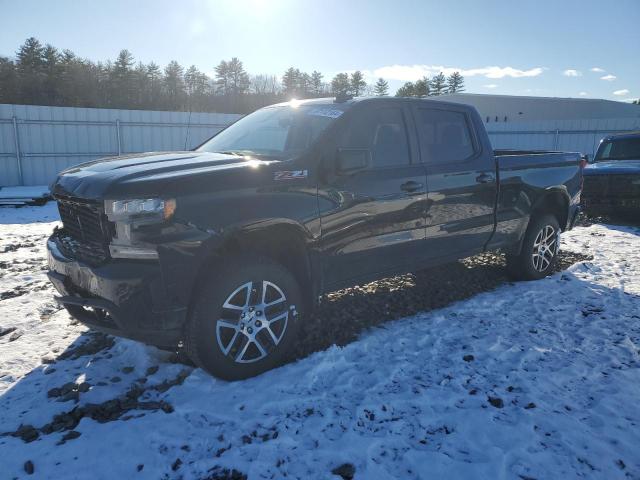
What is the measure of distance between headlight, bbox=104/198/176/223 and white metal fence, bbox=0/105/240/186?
1116 cm

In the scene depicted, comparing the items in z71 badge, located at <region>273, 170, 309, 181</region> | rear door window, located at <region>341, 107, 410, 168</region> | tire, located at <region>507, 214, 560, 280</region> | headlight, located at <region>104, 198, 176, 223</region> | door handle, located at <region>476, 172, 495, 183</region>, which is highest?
rear door window, located at <region>341, 107, 410, 168</region>

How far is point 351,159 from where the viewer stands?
3.36m

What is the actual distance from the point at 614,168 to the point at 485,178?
6.41m

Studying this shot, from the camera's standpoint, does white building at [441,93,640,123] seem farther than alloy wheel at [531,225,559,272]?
Yes

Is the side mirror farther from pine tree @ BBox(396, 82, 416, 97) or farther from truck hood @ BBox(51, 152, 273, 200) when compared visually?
pine tree @ BBox(396, 82, 416, 97)

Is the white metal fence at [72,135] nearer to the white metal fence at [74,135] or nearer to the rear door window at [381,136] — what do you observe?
the white metal fence at [74,135]

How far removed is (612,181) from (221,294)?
365 inches

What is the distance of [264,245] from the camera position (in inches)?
133

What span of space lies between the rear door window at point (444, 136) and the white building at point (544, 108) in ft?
116

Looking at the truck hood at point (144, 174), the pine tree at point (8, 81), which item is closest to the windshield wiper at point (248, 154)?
the truck hood at point (144, 174)

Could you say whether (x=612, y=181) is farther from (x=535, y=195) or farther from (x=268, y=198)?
(x=268, y=198)

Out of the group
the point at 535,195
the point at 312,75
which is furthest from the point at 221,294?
the point at 312,75

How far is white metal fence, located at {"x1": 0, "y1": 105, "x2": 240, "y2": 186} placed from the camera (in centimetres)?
1390

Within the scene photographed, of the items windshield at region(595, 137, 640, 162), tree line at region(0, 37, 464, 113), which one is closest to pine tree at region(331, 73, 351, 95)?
tree line at region(0, 37, 464, 113)
